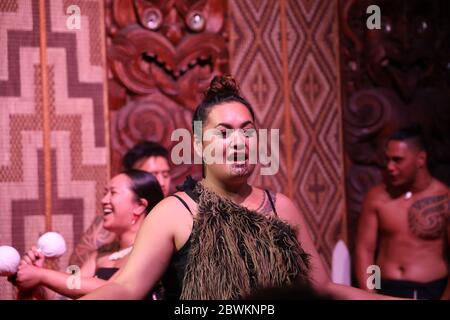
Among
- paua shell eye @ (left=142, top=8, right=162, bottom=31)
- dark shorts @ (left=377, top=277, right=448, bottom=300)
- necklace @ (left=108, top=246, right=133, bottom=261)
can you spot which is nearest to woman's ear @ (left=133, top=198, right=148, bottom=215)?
necklace @ (left=108, top=246, right=133, bottom=261)

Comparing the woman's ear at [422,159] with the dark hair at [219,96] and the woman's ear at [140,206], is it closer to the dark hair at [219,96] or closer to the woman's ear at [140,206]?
the woman's ear at [140,206]

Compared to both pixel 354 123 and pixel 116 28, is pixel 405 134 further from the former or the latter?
pixel 116 28

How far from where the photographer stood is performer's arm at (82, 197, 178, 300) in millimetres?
2102

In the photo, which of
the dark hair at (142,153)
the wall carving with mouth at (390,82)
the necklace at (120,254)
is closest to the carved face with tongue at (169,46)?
the dark hair at (142,153)

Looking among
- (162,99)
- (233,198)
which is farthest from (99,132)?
(233,198)

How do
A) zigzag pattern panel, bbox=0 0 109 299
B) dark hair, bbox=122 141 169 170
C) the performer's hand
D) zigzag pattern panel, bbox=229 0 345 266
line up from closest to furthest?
1. the performer's hand
2. zigzag pattern panel, bbox=0 0 109 299
3. dark hair, bbox=122 141 169 170
4. zigzag pattern panel, bbox=229 0 345 266

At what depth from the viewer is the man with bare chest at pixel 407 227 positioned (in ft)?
15.4

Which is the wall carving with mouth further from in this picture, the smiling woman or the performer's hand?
the smiling woman

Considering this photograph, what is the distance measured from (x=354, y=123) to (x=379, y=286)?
1.18 metres

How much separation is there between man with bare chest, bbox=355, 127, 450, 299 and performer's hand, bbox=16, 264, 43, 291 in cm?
229

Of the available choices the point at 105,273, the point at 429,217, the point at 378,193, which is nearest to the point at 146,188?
the point at 105,273

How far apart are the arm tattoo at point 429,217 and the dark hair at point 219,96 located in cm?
265

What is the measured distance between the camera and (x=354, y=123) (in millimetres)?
5223

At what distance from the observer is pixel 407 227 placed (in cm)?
482
